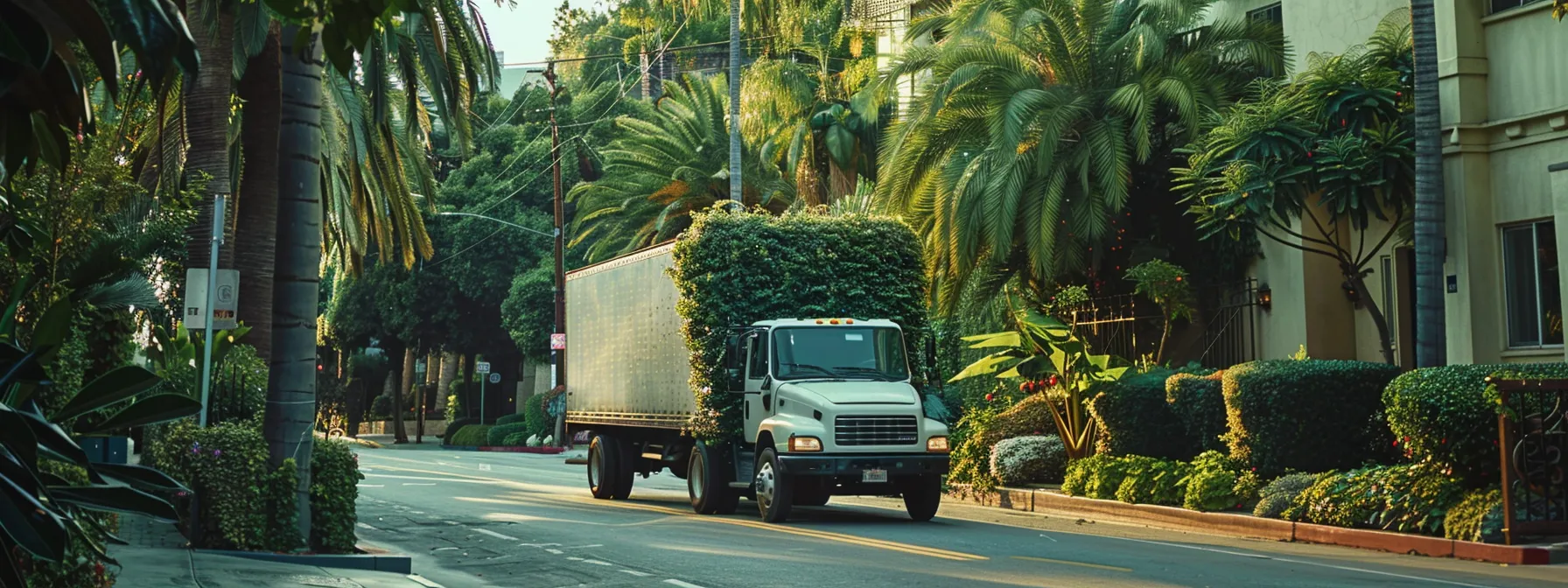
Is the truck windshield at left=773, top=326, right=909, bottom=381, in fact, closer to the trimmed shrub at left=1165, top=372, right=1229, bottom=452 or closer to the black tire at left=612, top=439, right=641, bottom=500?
the trimmed shrub at left=1165, top=372, right=1229, bottom=452

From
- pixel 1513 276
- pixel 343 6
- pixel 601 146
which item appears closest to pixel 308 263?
pixel 343 6

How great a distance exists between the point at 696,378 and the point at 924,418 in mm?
3168

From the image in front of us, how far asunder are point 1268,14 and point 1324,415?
10.5 m

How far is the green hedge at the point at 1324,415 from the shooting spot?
18359mm

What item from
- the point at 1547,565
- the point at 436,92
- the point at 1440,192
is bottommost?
the point at 1547,565

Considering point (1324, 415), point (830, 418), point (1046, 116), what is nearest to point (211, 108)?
point (830, 418)

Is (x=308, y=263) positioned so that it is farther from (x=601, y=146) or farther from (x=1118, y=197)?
(x=601, y=146)

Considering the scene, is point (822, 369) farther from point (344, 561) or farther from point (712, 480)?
point (344, 561)

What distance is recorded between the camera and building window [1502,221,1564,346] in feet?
63.6

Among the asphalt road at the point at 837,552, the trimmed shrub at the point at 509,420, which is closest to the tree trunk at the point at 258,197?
the asphalt road at the point at 837,552

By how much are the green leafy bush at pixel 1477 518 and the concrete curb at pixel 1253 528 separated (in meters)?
0.15

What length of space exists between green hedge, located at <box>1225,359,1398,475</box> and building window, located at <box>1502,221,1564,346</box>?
2.47 meters

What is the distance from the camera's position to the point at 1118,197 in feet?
79.0

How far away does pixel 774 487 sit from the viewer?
18.1 m
